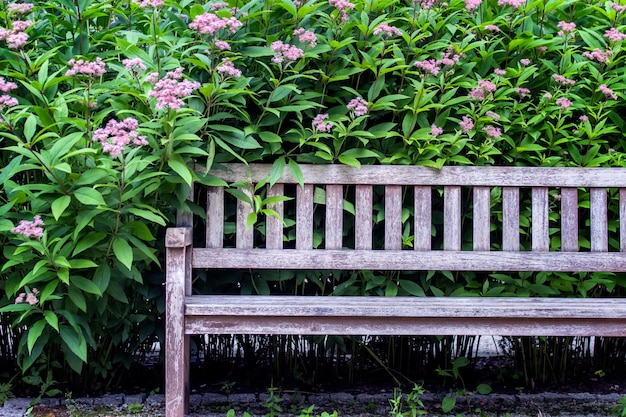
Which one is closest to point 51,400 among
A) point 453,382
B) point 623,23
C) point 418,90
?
point 453,382

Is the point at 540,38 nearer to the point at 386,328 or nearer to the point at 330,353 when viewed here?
the point at 386,328

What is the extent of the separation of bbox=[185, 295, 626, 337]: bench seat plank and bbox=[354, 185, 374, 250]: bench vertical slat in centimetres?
43

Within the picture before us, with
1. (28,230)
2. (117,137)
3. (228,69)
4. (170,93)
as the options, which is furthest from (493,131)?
(28,230)

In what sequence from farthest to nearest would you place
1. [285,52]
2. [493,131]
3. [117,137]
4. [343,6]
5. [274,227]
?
[274,227]
[493,131]
[343,6]
[285,52]
[117,137]

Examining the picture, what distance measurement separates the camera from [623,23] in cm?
367

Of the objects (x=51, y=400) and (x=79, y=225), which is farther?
(x=51, y=400)

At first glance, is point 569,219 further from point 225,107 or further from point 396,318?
point 225,107

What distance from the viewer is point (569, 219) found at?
3459 mm

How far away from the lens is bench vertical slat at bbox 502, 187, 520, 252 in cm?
344

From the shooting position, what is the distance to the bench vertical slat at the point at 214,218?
3.35m

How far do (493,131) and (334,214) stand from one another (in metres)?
0.87

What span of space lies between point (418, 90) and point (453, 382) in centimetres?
162

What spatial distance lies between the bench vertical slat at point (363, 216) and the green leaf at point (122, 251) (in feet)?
3.74

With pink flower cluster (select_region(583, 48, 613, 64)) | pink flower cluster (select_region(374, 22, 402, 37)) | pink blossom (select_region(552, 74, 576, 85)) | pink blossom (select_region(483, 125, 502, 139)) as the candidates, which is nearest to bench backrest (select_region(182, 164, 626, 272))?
pink blossom (select_region(483, 125, 502, 139))
